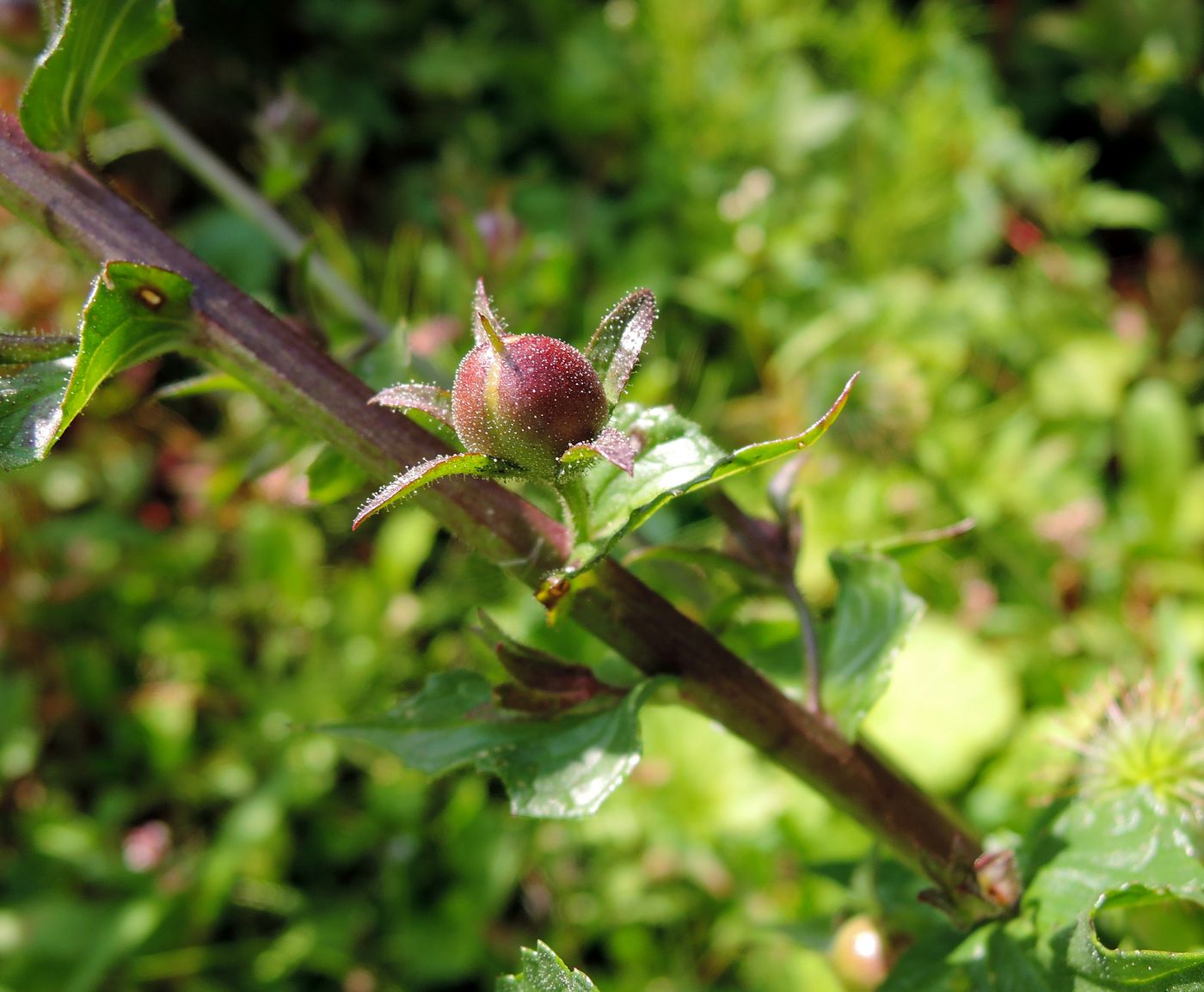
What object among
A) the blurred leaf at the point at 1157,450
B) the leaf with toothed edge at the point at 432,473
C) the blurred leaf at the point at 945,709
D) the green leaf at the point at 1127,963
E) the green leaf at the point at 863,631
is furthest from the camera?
the blurred leaf at the point at 1157,450

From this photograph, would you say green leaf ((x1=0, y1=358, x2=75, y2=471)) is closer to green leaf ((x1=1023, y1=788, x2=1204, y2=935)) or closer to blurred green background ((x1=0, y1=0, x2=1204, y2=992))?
blurred green background ((x1=0, y1=0, x2=1204, y2=992))

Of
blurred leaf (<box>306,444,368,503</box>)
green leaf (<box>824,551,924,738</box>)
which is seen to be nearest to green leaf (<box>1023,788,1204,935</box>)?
green leaf (<box>824,551,924,738</box>)

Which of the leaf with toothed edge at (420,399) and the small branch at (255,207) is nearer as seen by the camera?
the leaf with toothed edge at (420,399)

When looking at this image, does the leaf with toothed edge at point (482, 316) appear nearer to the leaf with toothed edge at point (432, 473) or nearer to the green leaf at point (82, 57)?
the leaf with toothed edge at point (432, 473)

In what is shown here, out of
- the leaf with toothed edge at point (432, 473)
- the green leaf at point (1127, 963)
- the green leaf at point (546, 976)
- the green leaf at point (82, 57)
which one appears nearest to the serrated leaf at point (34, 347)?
the green leaf at point (82, 57)

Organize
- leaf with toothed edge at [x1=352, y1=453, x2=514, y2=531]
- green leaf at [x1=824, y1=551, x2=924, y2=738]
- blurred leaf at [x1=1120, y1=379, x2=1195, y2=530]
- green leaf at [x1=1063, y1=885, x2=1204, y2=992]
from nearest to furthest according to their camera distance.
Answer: leaf with toothed edge at [x1=352, y1=453, x2=514, y2=531] < green leaf at [x1=1063, y1=885, x2=1204, y2=992] < green leaf at [x1=824, y1=551, x2=924, y2=738] < blurred leaf at [x1=1120, y1=379, x2=1195, y2=530]
